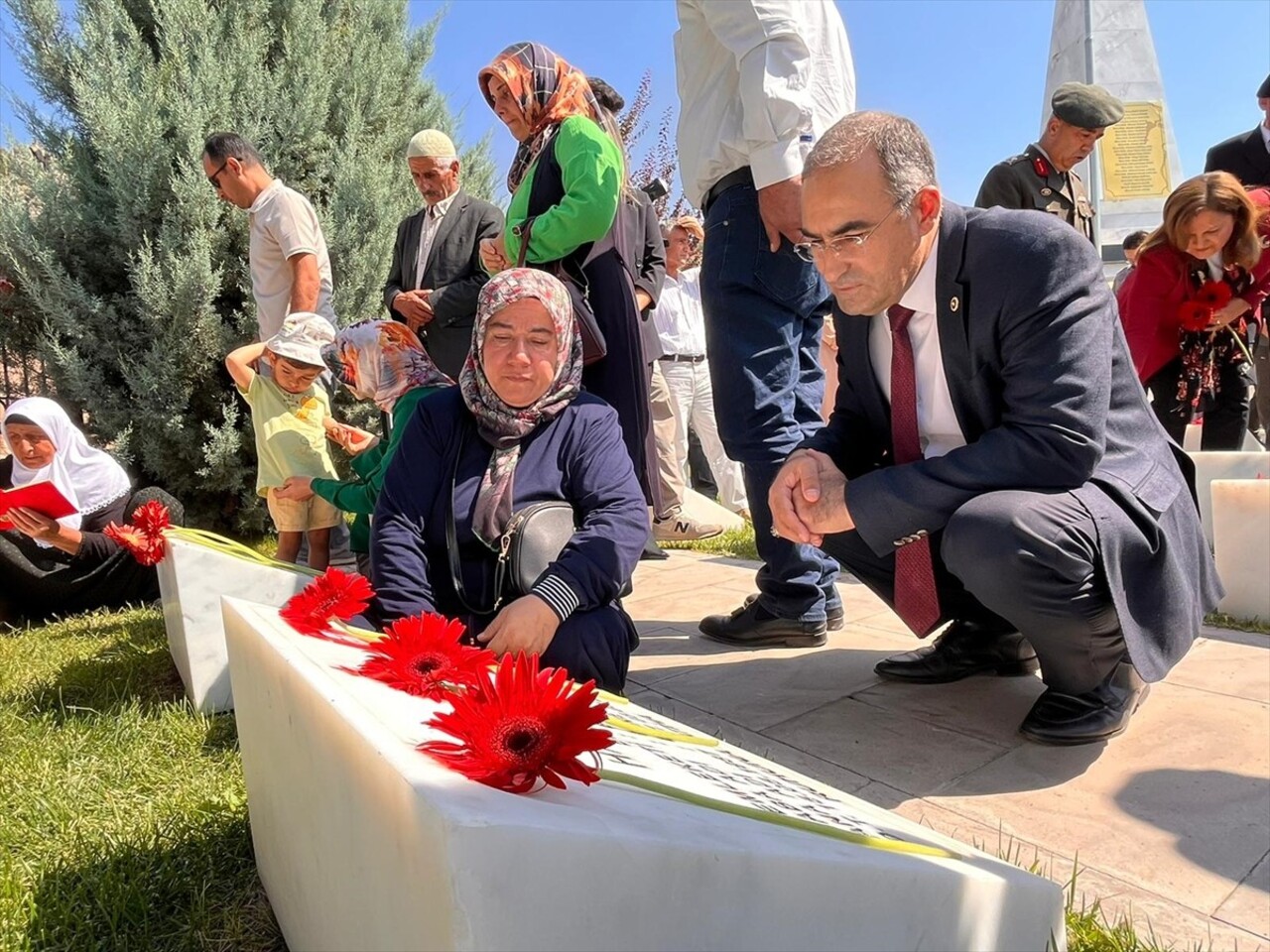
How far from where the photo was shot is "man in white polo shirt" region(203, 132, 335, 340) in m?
4.14

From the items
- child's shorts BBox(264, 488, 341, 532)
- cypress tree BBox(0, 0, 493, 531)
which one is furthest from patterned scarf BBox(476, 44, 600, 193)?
cypress tree BBox(0, 0, 493, 531)

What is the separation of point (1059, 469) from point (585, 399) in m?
1.18

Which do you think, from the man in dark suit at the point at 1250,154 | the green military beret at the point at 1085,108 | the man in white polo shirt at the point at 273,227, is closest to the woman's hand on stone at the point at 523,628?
the man in white polo shirt at the point at 273,227

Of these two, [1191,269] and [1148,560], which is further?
[1191,269]

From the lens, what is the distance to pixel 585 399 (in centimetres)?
245

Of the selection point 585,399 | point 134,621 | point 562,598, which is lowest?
point 134,621

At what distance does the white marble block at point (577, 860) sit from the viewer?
757 millimetres

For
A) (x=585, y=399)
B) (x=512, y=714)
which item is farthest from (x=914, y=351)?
(x=512, y=714)

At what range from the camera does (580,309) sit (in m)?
2.88

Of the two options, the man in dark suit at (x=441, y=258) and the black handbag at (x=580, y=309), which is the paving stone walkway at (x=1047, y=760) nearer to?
the black handbag at (x=580, y=309)

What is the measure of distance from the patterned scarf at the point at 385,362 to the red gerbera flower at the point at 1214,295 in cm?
350

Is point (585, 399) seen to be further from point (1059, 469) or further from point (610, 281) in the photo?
point (1059, 469)

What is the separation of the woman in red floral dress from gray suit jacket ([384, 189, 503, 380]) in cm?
306

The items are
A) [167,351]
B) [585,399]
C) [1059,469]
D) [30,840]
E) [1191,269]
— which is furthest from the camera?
[167,351]
